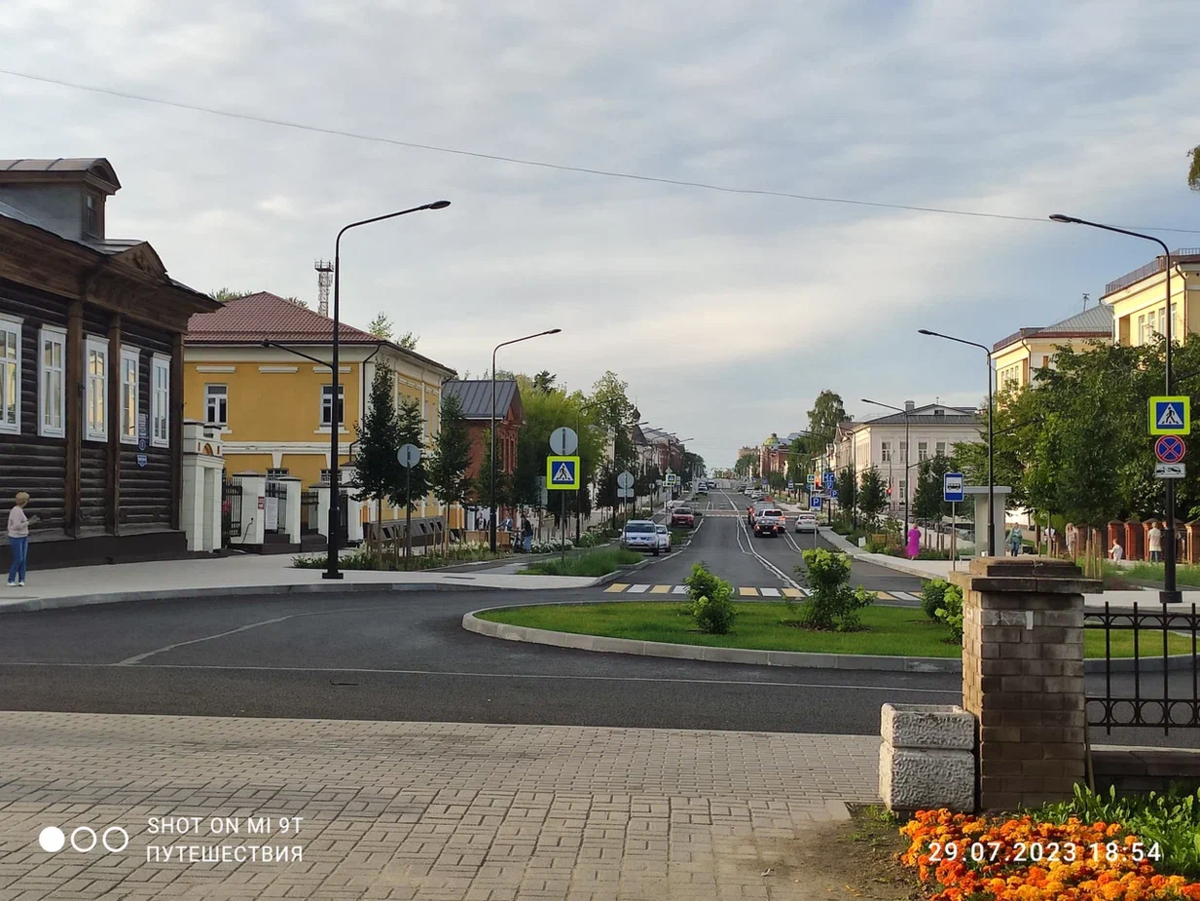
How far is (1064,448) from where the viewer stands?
3522cm

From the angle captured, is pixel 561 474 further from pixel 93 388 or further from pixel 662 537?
pixel 662 537

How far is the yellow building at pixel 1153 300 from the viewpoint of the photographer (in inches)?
2525

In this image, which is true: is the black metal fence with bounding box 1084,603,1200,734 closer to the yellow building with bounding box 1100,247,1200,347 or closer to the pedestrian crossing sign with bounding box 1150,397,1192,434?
the pedestrian crossing sign with bounding box 1150,397,1192,434

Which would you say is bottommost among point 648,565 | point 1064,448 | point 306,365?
point 648,565

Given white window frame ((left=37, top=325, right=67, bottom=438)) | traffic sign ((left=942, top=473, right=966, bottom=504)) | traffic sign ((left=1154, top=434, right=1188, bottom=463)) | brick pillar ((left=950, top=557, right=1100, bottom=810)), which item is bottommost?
brick pillar ((left=950, top=557, right=1100, bottom=810))

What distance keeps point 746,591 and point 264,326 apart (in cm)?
3581

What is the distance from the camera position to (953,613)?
629 inches

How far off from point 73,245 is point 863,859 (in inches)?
1113

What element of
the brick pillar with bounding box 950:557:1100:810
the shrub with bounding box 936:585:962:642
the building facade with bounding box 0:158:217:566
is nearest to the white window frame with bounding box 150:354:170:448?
the building facade with bounding box 0:158:217:566

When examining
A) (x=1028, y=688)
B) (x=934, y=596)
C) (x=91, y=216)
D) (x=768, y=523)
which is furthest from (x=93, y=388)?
(x=768, y=523)

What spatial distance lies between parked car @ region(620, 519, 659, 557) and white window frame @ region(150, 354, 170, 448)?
26.0 meters

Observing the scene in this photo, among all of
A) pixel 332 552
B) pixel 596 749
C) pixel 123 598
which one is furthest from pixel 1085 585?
pixel 332 552

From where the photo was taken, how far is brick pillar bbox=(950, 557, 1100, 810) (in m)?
6.63

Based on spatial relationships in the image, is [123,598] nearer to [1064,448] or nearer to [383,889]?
[383,889]
